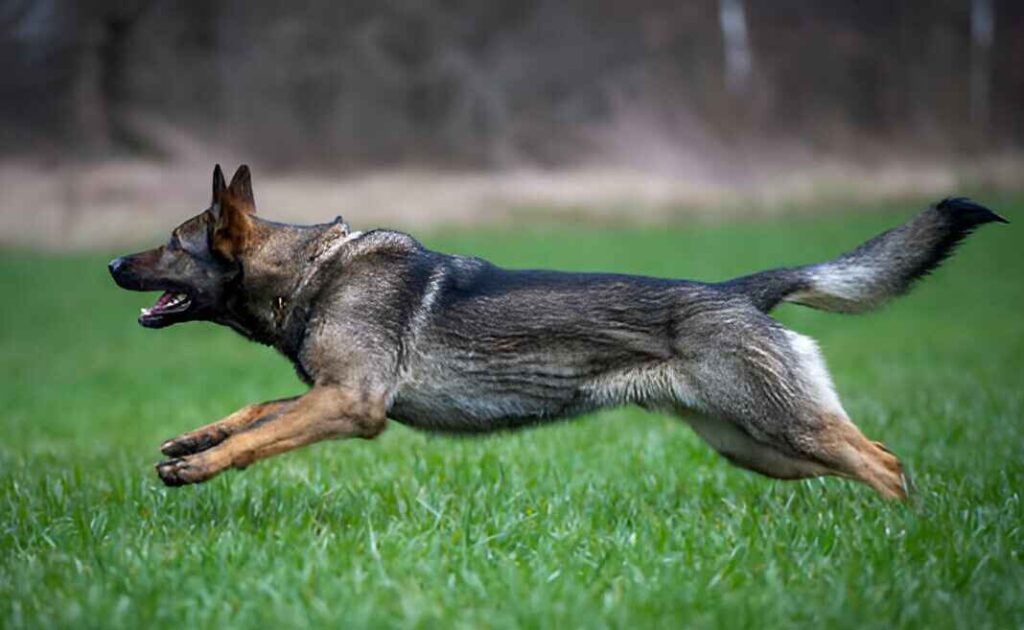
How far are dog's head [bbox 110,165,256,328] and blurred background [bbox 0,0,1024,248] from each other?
2065 cm

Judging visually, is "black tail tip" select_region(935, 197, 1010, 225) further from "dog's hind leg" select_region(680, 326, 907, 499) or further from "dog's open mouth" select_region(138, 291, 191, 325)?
"dog's open mouth" select_region(138, 291, 191, 325)

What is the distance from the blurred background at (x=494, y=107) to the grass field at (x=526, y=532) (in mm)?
17371

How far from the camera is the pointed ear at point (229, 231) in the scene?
5484 mm

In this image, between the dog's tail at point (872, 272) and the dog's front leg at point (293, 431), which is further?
the dog's tail at point (872, 272)

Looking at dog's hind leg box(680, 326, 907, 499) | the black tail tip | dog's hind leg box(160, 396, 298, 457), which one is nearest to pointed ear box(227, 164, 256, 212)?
dog's hind leg box(160, 396, 298, 457)

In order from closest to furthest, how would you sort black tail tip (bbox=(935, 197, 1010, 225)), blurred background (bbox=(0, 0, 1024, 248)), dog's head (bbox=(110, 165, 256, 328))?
black tail tip (bbox=(935, 197, 1010, 225)), dog's head (bbox=(110, 165, 256, 328)), blurred background (bbox=(0, 0, 1024, 248))

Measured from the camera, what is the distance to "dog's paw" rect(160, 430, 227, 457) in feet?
16.8

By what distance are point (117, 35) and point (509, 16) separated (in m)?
9.52

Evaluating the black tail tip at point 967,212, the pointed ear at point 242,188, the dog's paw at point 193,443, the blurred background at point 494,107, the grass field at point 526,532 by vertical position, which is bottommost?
the grass field at point 526,532

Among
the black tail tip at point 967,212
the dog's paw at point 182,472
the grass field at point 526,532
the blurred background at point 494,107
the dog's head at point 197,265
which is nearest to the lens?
the grass field at point 526,532

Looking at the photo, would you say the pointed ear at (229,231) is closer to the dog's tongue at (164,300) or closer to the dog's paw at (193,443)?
the dog's tongue at (164,300)

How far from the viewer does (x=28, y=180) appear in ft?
83.5

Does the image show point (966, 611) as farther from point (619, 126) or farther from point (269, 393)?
point (619, 126)

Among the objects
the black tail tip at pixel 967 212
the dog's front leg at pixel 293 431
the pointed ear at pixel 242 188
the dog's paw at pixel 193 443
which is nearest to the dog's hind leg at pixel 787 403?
the black tail tip at pixel 967 212
